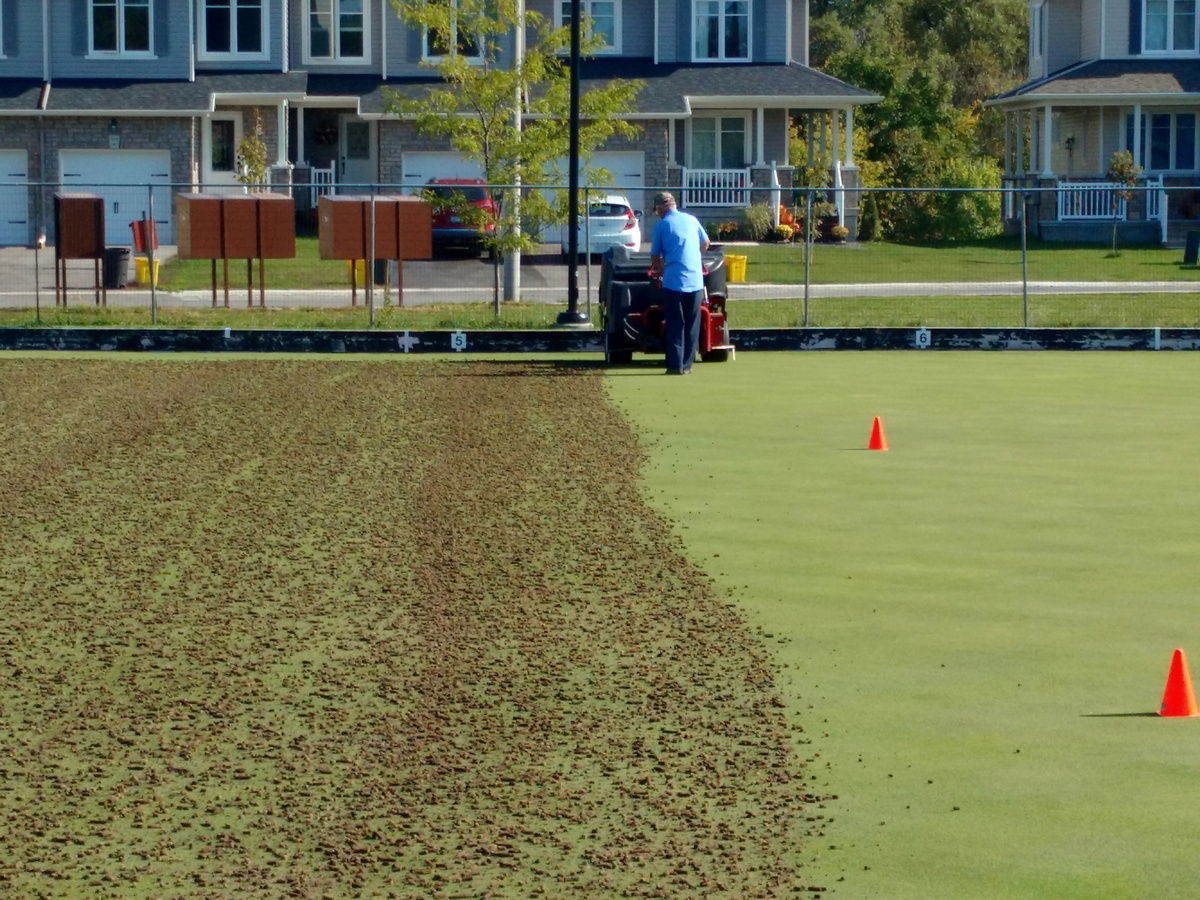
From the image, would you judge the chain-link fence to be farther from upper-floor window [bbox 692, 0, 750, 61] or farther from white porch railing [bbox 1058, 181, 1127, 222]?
upper-floor window [bbox 692, 0, 750, 61]

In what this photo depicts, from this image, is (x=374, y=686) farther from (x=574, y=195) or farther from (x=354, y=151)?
(x=354, y=151)

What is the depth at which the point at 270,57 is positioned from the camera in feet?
161

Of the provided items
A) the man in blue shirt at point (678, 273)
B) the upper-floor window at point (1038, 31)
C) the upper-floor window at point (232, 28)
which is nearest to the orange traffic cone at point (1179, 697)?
the man in blue shirt at point (678, 273)

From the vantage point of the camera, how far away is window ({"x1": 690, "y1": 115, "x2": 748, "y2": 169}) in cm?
5228

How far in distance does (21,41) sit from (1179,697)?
44165 millimetres

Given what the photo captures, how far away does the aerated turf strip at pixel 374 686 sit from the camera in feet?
19.5

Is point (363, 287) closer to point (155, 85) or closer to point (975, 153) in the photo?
point (155, 85)

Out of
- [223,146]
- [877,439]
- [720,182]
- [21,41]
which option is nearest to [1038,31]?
[720,182]

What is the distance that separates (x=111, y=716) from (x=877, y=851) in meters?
3.10

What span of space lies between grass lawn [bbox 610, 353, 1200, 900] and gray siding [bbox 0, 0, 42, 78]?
108 ft

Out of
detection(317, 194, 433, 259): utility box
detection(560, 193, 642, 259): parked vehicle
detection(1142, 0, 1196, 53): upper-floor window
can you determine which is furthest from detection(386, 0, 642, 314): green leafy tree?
detection(1142, 0, 1196, 53): upper-floor window

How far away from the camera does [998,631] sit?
8.87 meters

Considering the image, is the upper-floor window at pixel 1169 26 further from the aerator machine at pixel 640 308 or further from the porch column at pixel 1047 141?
the aerator machine at pixel 640 308

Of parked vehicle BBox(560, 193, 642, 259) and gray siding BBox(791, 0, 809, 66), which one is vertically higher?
gray siding BBox(791, 0, 809, 66)
